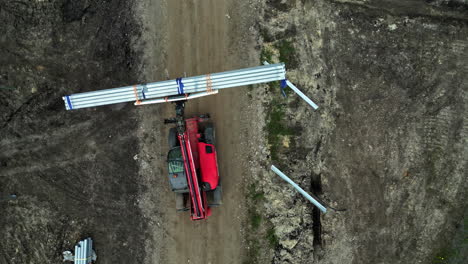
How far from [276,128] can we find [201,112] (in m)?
3.24

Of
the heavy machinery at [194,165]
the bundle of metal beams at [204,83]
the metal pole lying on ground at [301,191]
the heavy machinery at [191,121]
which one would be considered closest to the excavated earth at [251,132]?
the metal pole lying on ground at [301,191]

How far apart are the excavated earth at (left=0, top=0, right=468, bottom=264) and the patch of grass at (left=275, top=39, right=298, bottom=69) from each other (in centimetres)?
4

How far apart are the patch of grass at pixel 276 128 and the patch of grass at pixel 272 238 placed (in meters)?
3.02

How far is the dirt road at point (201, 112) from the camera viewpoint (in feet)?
44.7

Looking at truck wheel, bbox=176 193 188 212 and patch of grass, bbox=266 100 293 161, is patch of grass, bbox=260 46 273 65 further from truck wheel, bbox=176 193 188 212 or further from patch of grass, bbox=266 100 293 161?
truck wheel, bbox=176 193 188 212

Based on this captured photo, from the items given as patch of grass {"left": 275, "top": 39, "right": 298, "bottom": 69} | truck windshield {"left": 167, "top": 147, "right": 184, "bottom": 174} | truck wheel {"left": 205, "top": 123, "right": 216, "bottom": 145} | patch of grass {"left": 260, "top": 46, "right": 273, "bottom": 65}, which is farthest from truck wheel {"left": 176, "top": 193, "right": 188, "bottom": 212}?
patch of grass {"left": 275, "top": 39, "right": 298, "bottom": 69}

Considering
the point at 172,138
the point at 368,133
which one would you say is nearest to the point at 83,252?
the point at 172,138

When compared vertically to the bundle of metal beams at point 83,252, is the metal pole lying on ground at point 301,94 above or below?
above

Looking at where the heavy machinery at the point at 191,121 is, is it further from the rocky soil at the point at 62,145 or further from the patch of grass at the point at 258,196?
the rocky soil at the point at 62,145

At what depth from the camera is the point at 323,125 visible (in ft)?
44.2

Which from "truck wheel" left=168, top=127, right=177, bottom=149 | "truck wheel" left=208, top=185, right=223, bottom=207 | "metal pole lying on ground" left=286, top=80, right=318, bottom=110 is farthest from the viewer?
"metal pole lying on ground" left=286, top=80, right=318, bottom=110

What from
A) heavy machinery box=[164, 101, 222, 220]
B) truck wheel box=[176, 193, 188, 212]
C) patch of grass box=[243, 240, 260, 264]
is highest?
heavy machinery box=[164, 101, 222, 220]

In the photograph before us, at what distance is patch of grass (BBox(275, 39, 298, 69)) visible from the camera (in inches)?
532

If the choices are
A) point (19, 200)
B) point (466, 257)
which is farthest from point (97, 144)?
point (466, 257)
